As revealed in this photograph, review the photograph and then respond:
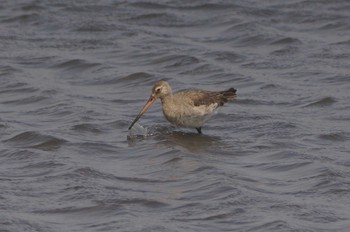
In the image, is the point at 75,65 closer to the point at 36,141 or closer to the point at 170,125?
the point at 170,125

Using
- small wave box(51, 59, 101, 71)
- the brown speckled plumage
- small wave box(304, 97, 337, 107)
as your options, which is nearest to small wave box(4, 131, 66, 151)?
the brown speckled plumage

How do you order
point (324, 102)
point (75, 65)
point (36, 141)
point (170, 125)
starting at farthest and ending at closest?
point (75, 65) → point (324, 102) → point (170, 125) → point (36, 141)

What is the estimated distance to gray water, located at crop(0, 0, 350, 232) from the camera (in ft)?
37.5

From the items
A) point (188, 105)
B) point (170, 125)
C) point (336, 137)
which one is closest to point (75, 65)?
point (170, 125)

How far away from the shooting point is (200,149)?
47.9 feet

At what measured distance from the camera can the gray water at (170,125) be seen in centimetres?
1142

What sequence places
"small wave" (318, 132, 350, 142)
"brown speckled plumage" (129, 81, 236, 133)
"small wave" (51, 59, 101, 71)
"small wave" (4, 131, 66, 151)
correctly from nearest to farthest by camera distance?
"small wave" (4, 131, 66, 151)
"small wave" (318, 132, 350, 142)
"brown speckled plumage" (129, 81, 236, 133)
"small wave" (51, 59, 101, 71)

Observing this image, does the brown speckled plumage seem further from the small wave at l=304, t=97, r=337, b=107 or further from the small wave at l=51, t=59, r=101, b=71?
the small wave at l=51, t=59, r=101, b=71

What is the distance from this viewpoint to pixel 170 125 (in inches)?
634

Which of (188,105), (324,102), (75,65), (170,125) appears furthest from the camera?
(75,65)

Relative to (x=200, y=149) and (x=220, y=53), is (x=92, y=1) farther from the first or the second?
(x=200, y=149)

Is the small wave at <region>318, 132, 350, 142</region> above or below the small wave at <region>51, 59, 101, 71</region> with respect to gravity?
below

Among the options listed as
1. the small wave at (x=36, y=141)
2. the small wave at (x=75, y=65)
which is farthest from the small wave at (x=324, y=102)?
the small wave at (x=75, y=65)

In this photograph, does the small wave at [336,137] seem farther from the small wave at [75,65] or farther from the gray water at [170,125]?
the small wave at [75,65]
